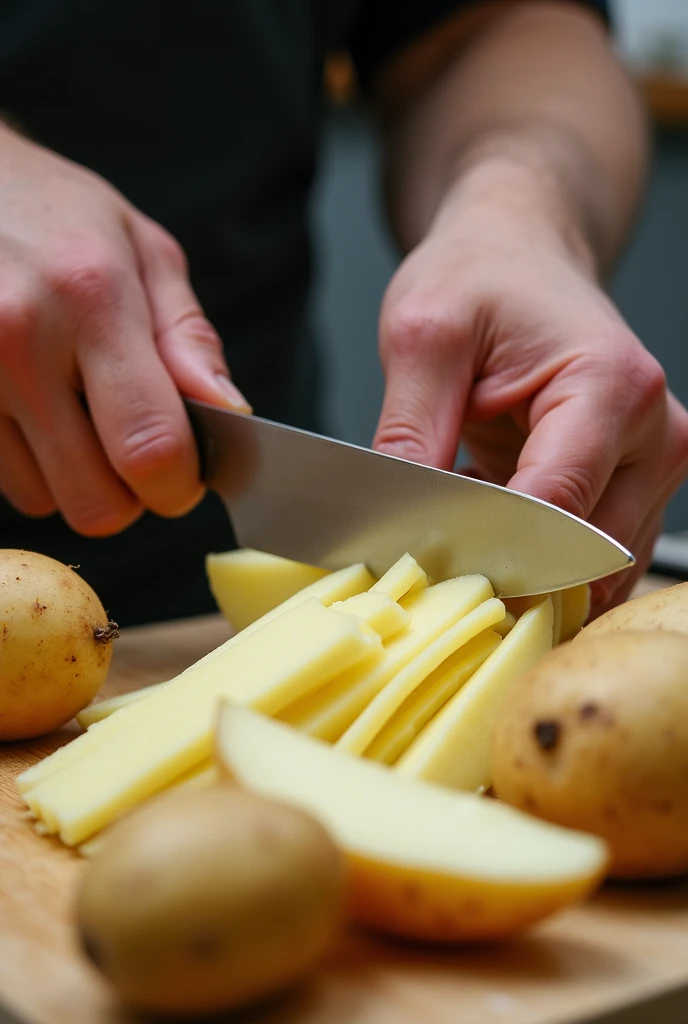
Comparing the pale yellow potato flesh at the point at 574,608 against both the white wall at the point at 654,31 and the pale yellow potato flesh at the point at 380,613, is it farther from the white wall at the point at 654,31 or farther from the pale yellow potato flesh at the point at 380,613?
the white wall at the point at 654,31

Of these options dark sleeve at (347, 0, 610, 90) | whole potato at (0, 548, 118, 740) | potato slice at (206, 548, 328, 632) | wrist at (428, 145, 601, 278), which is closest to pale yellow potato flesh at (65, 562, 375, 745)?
whole potato at (0, 548, 118, 740)

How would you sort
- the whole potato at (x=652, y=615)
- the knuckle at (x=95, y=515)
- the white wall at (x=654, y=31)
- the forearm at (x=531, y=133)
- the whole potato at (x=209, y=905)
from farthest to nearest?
the white wall at (x=654, y=31) < the forearm at (x=531, y=133) < the knuckle at (x=95, y=515) < the whole potato at (x=652, y=615) < the whole potato at (x=209, y=905)

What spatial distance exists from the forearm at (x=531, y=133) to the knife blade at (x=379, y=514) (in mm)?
556

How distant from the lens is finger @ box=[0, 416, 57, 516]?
5.13 feet

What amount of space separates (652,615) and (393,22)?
5.94 ft

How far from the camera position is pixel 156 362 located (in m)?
1.48

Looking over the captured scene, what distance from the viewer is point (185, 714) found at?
1.02 meters

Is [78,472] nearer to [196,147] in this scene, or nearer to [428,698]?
[428,698]

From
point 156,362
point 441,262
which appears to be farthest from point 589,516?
point 156,362

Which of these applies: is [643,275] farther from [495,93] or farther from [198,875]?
[198,875]

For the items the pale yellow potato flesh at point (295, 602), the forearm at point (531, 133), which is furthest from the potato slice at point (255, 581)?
the forearm at point (531, 133)

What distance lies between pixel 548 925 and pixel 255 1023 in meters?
0.25

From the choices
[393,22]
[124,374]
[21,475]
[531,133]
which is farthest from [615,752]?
[393,22]

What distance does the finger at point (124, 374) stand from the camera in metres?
1.45
